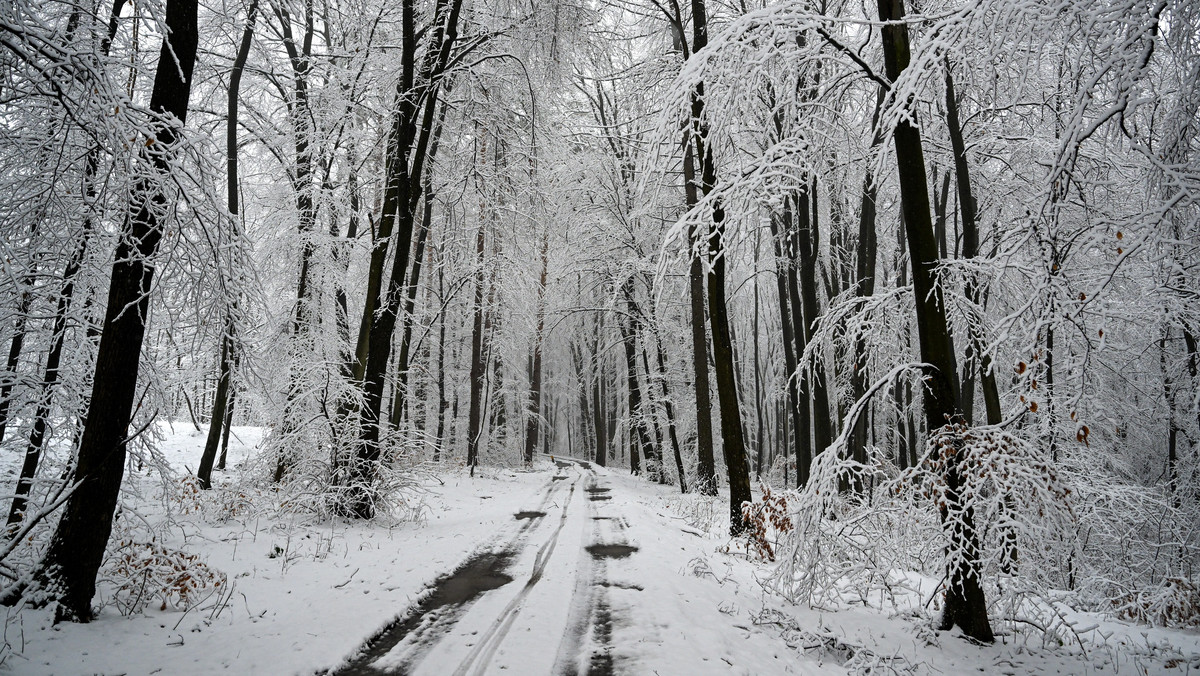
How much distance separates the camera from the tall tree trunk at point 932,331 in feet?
13.6

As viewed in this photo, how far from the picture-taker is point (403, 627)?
414cm

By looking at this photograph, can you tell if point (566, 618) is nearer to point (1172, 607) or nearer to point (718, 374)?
point (718, 374)

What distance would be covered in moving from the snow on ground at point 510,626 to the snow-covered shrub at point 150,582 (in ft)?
0.33

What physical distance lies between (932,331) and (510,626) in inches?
169

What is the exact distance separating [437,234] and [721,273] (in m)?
11.6

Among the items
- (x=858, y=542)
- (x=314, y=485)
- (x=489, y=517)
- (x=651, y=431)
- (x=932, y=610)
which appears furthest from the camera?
(x=651, y=431)

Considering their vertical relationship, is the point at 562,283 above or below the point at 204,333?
above

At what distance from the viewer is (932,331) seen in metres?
4.54

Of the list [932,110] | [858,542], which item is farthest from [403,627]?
[932,110]

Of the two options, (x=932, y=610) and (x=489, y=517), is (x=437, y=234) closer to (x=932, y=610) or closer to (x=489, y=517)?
(x=489, y=517)

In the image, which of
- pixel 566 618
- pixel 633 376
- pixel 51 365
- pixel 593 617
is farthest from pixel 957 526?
pixel 633 376

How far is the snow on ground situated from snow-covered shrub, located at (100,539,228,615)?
0.33 ft

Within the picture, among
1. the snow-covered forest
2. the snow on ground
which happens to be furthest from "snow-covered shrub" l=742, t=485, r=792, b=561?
the snow on ground

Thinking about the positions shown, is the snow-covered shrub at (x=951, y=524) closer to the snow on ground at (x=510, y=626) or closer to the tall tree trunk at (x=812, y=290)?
the snow on ground at (x=510, y=626)
